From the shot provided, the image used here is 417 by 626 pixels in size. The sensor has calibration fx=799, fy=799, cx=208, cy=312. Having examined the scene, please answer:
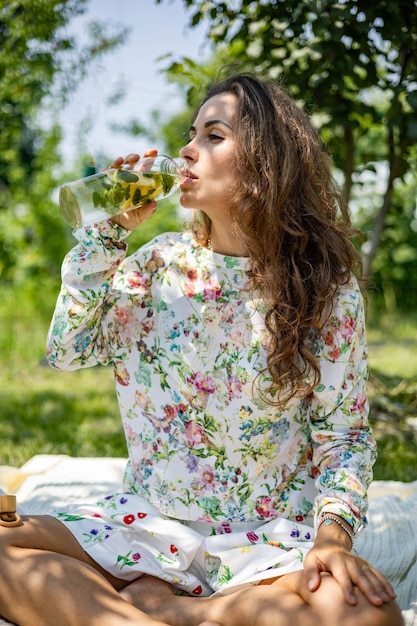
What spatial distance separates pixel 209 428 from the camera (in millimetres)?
1918

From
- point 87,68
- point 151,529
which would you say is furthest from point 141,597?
point 87,68

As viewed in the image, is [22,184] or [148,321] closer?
[148,321]

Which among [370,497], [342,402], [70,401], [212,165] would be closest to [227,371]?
[342,402]

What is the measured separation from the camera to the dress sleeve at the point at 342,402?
72.7 inches

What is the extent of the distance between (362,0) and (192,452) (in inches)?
73.2

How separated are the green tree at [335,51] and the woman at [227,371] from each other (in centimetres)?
98

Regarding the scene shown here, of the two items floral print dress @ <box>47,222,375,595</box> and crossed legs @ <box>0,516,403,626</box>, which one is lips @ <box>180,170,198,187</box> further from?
crossed legs @ <box>0,516,403,626</box>

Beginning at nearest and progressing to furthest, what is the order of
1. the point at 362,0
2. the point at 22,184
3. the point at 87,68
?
the point at 362,0 → the point at 87,68 → the point at 22,184

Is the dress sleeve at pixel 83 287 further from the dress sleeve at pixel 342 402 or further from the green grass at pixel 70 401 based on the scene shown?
the green grass at pixel 70 401

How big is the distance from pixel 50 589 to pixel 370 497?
157cm

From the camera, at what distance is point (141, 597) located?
1.81m

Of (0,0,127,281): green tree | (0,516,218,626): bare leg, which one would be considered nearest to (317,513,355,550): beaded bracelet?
(0,516,218,626): bare leg

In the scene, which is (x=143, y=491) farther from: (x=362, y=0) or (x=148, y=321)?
(x=362, y=0)

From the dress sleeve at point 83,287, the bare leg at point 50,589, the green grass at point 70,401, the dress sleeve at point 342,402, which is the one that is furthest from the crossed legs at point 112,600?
the green grass at point 70,401
